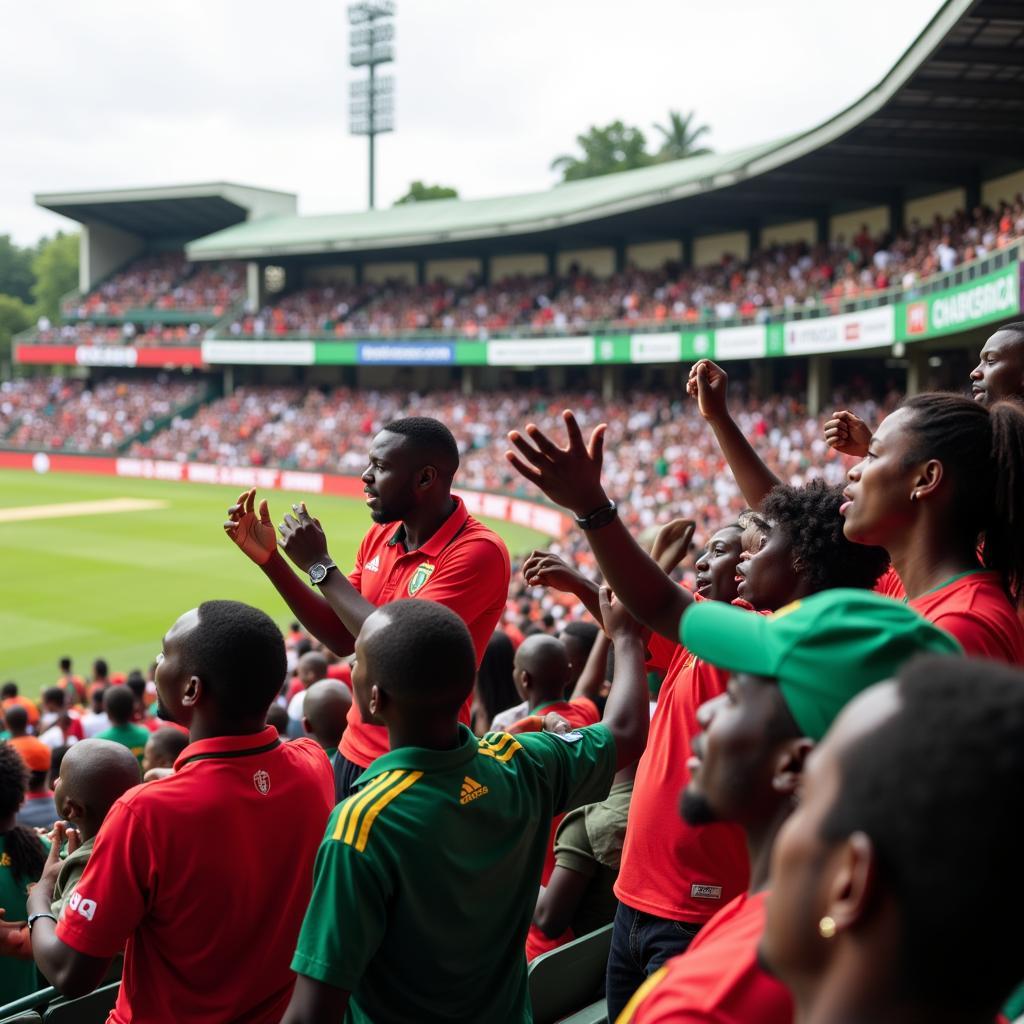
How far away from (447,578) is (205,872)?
5.16 ft

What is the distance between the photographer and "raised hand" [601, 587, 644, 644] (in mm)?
3375

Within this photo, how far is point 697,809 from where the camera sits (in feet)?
5.90

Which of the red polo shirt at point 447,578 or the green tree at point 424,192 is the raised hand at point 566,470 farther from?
the green tree at point 424,192

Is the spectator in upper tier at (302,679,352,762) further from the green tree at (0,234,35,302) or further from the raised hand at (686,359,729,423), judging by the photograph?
the green tree at (0,234,35,302)

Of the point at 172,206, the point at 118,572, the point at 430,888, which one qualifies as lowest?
the point at 118,572

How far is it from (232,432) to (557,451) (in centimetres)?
4611

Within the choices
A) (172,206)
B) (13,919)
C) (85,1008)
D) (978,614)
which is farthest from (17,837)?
(172,206)

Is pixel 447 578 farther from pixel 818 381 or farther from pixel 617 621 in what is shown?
pixel 818 381

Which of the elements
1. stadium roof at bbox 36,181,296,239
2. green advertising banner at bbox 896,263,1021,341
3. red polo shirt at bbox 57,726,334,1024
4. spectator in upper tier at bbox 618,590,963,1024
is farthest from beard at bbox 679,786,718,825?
stadium roof at bbox 36,181,296,239

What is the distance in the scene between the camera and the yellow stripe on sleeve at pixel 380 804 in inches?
91.1

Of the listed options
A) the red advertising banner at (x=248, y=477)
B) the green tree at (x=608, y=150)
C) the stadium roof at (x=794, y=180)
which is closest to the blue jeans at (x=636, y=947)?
the stadium roof at (x=794, y=180)

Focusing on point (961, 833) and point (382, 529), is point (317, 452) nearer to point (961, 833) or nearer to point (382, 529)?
point (382, 529)

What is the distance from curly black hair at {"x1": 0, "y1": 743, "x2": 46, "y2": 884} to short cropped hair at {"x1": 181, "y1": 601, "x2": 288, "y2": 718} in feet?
5.15

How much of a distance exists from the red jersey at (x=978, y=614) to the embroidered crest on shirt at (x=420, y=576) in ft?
6.17
